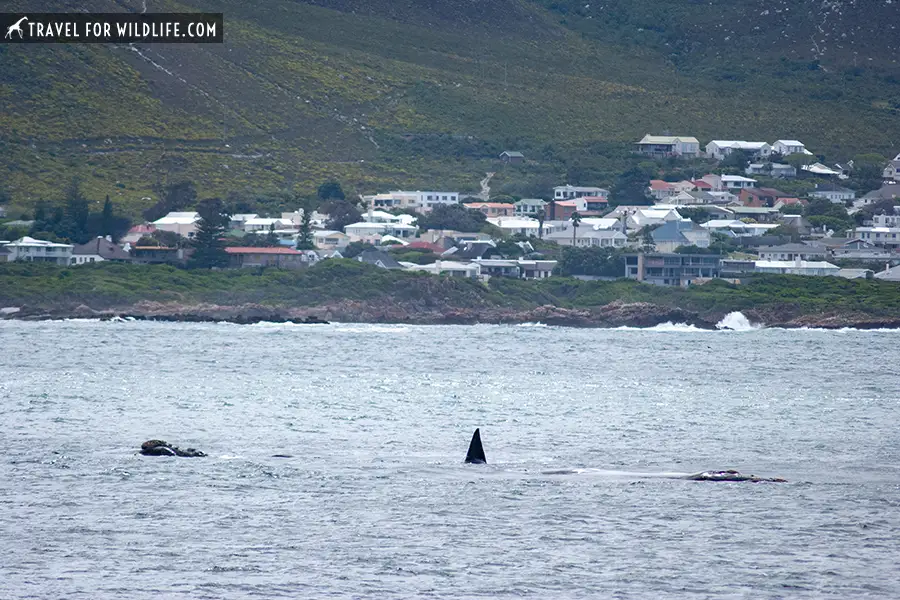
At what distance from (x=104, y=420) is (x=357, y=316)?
210 feet

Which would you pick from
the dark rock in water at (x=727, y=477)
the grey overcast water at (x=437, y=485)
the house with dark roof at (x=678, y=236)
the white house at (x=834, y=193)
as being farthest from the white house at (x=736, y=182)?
the dark rock in water at (x=727, y=477)

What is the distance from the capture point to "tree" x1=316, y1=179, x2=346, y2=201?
145 metres

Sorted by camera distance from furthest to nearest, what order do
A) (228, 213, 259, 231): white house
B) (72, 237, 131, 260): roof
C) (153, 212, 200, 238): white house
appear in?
(228, 213, 259, 231): white house
(153, 212, 200, 238): white house
(72, 237, 131, 260): roof

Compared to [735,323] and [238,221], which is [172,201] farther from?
[735,323]

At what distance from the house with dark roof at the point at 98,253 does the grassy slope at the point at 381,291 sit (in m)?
4.45

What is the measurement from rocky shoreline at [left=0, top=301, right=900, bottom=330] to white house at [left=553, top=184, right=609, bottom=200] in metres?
52.7

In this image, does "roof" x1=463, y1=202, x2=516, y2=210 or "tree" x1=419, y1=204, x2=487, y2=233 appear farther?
"roof" x1=463, y1=202, x2=516, y2=210

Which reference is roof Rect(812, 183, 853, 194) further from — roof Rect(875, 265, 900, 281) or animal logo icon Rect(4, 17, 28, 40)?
animal logo icon Rect(4, 17, 28, 40)

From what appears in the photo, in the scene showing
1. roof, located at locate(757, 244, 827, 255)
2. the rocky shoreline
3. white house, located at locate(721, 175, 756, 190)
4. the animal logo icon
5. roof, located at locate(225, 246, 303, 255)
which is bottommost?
the rocky shoreline

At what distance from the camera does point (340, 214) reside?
13812 centimetres

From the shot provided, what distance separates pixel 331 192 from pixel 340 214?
7765 mm

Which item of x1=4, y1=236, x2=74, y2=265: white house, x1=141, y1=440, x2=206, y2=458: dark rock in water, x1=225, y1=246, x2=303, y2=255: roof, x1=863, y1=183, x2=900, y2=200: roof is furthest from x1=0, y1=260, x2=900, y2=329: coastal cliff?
x1=141, y1=440, x2=206, y2=458: dark rock in water

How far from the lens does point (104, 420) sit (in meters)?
42.9

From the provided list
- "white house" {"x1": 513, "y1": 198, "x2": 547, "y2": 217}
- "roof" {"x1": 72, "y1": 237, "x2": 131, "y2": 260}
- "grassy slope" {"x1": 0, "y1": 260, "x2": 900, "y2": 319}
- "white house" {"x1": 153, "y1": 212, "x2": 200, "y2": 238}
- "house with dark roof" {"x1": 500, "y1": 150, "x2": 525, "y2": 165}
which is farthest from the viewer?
"house with dark roof" {"x1": 500, "y1": 150, "x2": 525, "y2": 165}
